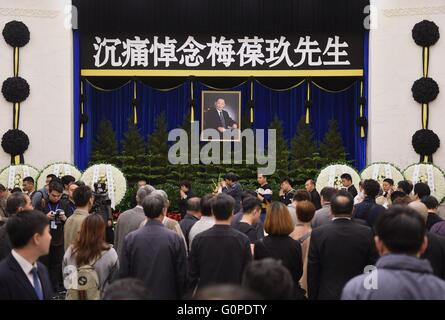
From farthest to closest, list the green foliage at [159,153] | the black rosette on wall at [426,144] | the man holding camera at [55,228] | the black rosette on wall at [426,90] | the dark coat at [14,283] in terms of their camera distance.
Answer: the green foliage at [159,153]
the black rosette on wall at [426,90]
the black rosette on wall at [426,144]
the man holding camera at [55,228]
the dark coat at [14,283]

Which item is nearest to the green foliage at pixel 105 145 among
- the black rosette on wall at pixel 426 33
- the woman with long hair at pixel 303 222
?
the black rosette on wall at pixel 426 33

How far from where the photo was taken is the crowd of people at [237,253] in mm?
2557

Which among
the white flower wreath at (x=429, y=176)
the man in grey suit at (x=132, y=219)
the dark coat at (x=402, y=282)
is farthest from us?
the white flower wreath at (x=429, y=176)

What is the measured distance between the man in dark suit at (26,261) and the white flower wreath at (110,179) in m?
9.33

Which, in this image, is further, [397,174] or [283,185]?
[397,174]

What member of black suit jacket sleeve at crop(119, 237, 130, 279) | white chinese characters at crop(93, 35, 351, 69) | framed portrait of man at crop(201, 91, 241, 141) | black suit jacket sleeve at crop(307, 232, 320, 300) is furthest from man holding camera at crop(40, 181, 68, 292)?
framed portrait of man at crop(201, 91, 241, 141)

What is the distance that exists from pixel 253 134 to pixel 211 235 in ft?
38.7

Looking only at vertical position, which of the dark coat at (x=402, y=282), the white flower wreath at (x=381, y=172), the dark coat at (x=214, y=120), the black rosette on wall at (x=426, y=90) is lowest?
the dark coat at (x=402, y=282)

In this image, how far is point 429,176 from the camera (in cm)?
1291

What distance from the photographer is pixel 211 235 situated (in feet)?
14.4

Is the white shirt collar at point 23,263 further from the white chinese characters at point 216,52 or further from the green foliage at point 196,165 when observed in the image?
the white chinese characters at point 216,52

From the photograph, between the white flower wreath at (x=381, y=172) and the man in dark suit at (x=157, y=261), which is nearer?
the man in dark suit at (x=157, y=261)
